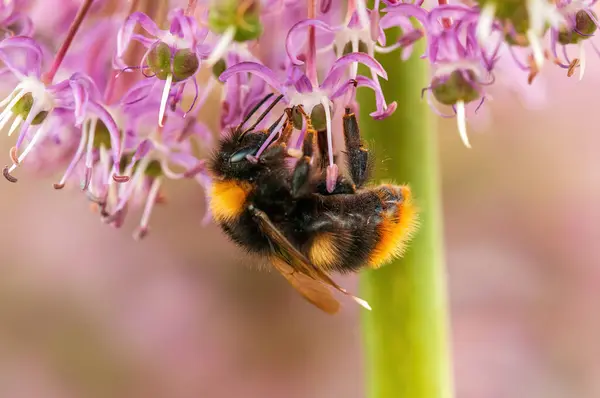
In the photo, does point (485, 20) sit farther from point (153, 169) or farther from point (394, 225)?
point (153, 169)

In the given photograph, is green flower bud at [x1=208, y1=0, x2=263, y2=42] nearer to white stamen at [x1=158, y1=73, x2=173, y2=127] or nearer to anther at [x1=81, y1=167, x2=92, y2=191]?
white stamen at [x1=158, y1=73, x2=173, y2=127]

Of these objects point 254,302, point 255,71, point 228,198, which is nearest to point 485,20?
point 255,71

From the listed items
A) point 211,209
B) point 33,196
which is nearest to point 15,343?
point 33,196

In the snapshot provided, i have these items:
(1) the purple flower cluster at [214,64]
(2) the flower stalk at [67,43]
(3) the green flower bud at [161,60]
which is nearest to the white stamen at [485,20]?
(1) the purple flower cluster at [214,64]

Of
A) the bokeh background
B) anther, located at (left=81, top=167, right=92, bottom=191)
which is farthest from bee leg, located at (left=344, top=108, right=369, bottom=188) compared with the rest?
the bokeh background

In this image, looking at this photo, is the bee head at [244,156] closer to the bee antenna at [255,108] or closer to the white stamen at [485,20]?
the bee antenna at [255,108]

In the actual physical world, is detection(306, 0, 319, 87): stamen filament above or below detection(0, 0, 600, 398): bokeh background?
above
